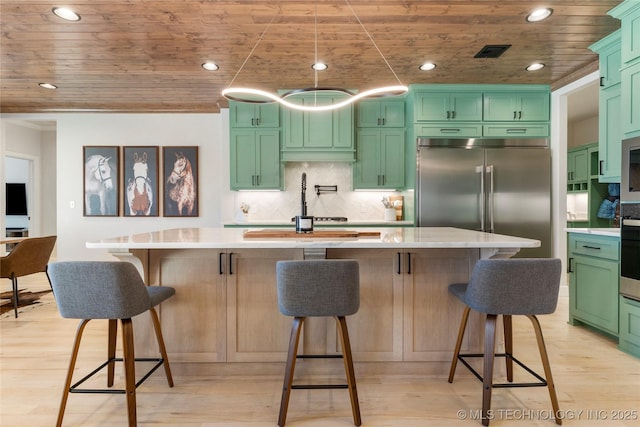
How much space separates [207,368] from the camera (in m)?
2.32

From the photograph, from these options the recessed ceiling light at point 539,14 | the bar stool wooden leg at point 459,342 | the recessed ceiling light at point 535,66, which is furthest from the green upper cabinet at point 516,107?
the bar stool wooden leg at point 459,342

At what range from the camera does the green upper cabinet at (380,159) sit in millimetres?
4645

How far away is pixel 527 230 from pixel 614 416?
265 centimetres

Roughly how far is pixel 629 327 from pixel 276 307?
2639 mm

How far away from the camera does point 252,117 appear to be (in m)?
4.66

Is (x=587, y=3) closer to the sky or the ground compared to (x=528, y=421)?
closer to the sky

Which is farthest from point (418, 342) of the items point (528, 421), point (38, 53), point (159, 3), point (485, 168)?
point (38, 53)

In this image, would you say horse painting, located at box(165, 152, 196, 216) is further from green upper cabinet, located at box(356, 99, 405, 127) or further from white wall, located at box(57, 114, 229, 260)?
green upper cabinet, located at box(356, 99, 405, 127)

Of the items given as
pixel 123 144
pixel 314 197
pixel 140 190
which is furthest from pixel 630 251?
pixel 123 144

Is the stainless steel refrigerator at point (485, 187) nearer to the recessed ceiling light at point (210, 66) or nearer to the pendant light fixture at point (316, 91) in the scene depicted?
the pendant light fixture at point (316, 91)

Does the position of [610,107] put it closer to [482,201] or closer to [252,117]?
[482,201]

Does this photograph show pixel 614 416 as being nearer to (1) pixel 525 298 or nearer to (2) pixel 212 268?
(1) pixel 525 298

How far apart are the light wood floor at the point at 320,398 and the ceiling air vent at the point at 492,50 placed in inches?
104

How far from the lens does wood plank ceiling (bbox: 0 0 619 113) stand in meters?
2.71
